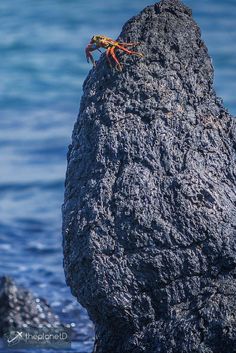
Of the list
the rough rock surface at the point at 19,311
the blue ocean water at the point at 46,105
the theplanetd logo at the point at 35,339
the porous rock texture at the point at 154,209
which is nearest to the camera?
the porous rock texture at the point at 154,209

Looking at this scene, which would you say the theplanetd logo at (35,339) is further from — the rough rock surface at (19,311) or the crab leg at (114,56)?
the crab leg at (114,56)

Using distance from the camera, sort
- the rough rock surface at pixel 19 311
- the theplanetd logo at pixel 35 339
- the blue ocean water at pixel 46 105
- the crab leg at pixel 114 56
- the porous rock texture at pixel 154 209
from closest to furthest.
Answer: the porous rock texture at pixel 154 209, the crab leg at pixel 114 56, the theplanetd logo at pixel 35 339, the rough rock surface at pixel 19 311, the blue ocean water at pixel 46 105

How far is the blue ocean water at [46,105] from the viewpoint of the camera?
7.38 m

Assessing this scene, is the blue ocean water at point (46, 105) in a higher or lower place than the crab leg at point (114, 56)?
higher

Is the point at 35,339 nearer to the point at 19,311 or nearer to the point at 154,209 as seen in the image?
the point at 19,311

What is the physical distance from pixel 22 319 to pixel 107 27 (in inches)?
313

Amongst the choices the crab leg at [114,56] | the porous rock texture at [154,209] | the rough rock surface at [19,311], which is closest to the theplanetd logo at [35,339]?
the rough rock surface at [19,311]

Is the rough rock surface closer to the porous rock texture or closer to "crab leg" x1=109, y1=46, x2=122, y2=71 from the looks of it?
the porous rock texture

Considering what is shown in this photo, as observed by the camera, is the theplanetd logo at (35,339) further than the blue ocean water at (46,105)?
No

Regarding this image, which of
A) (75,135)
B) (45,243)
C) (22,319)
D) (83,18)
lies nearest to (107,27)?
(83,18)

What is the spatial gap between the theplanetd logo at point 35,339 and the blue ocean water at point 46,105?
288mm

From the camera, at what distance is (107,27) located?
1295cm

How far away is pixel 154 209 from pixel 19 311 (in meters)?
2.94

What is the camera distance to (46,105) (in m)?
11.3
